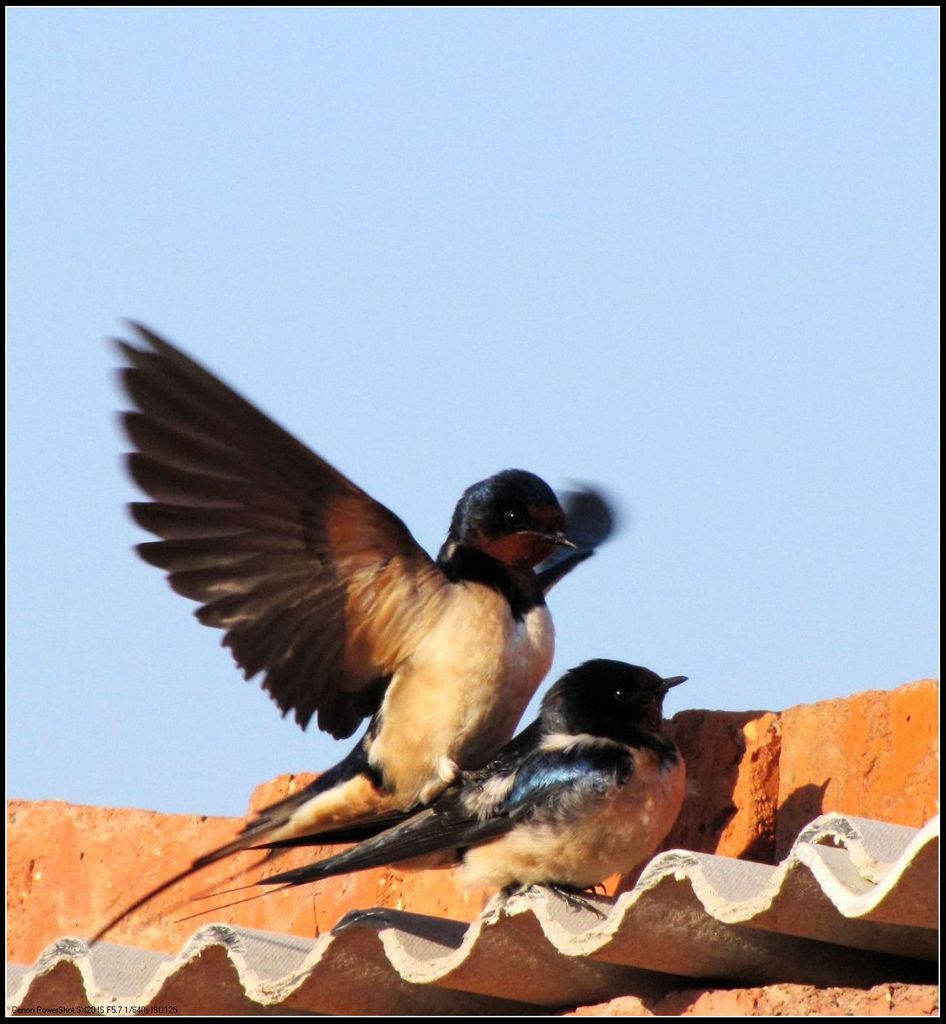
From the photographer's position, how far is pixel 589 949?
8.13 feet

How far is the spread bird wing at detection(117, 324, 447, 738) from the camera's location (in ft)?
11.2

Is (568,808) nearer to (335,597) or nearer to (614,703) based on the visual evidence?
(614,703)

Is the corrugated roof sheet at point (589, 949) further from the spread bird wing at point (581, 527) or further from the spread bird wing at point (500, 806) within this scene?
the spread bird wing at point (581, 527)

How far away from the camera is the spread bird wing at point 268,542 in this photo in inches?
134

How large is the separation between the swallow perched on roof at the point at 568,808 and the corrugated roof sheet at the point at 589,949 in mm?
108

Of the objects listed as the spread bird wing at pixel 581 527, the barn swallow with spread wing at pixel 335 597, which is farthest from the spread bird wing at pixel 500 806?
the spread bird wing at pixel 581 527

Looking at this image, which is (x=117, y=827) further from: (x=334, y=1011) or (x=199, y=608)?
(x=334, y=1011)

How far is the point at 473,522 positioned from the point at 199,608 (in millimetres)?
519

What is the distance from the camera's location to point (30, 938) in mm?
4363

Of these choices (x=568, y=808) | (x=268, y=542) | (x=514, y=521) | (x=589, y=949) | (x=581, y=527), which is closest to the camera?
(x=589, y=949)

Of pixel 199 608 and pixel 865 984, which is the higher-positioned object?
pixel 199 608

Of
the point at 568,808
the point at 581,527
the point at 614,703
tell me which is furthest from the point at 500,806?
the point at 581,527

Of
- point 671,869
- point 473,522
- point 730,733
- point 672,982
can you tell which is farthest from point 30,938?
point 671,869

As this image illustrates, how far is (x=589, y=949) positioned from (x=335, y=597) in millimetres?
1228
